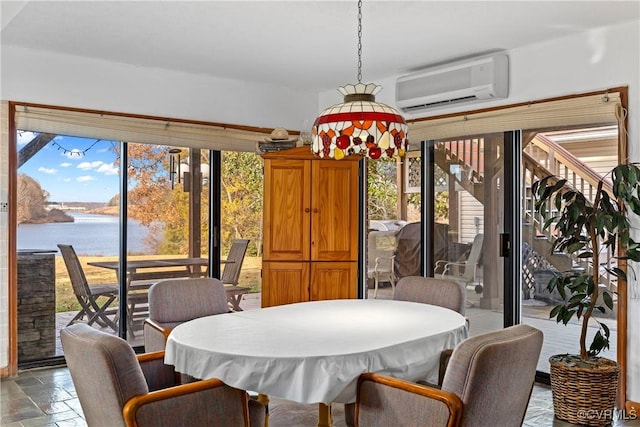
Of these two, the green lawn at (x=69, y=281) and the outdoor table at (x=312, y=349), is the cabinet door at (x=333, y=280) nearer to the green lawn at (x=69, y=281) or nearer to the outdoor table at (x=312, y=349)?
the green lawn at (x=69, y=281)

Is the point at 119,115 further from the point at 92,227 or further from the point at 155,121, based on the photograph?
the point at 92,227

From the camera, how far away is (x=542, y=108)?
14.1 ft

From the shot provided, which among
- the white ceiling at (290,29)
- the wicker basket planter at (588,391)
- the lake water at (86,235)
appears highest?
the white ceiling at (290,29)

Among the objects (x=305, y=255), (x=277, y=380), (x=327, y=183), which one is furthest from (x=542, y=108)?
(x=277, y=380)

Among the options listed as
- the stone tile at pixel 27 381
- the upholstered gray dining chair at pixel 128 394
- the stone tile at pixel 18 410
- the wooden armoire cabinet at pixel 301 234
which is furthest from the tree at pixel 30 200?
the upholstered gray dining chair at pixel 128 394

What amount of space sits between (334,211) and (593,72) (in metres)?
2.37

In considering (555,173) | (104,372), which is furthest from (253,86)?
(104,372)

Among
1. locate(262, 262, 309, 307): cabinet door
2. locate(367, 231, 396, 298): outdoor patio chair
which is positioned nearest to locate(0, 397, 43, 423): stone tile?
locate(262, 262, 309, 307): cabinet door

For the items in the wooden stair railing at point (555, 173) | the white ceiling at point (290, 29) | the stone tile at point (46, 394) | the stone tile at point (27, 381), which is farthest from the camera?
the stone tile at point (27, 381)

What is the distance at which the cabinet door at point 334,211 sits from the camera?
5.40 m

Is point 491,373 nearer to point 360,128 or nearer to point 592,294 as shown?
point 360,128

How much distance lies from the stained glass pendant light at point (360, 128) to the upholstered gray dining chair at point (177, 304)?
1403mm

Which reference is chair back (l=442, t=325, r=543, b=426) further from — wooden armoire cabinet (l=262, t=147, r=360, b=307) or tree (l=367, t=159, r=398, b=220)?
tree (l=367, t=159, r=398, b=220)

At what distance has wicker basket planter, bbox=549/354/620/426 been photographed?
141 inches
